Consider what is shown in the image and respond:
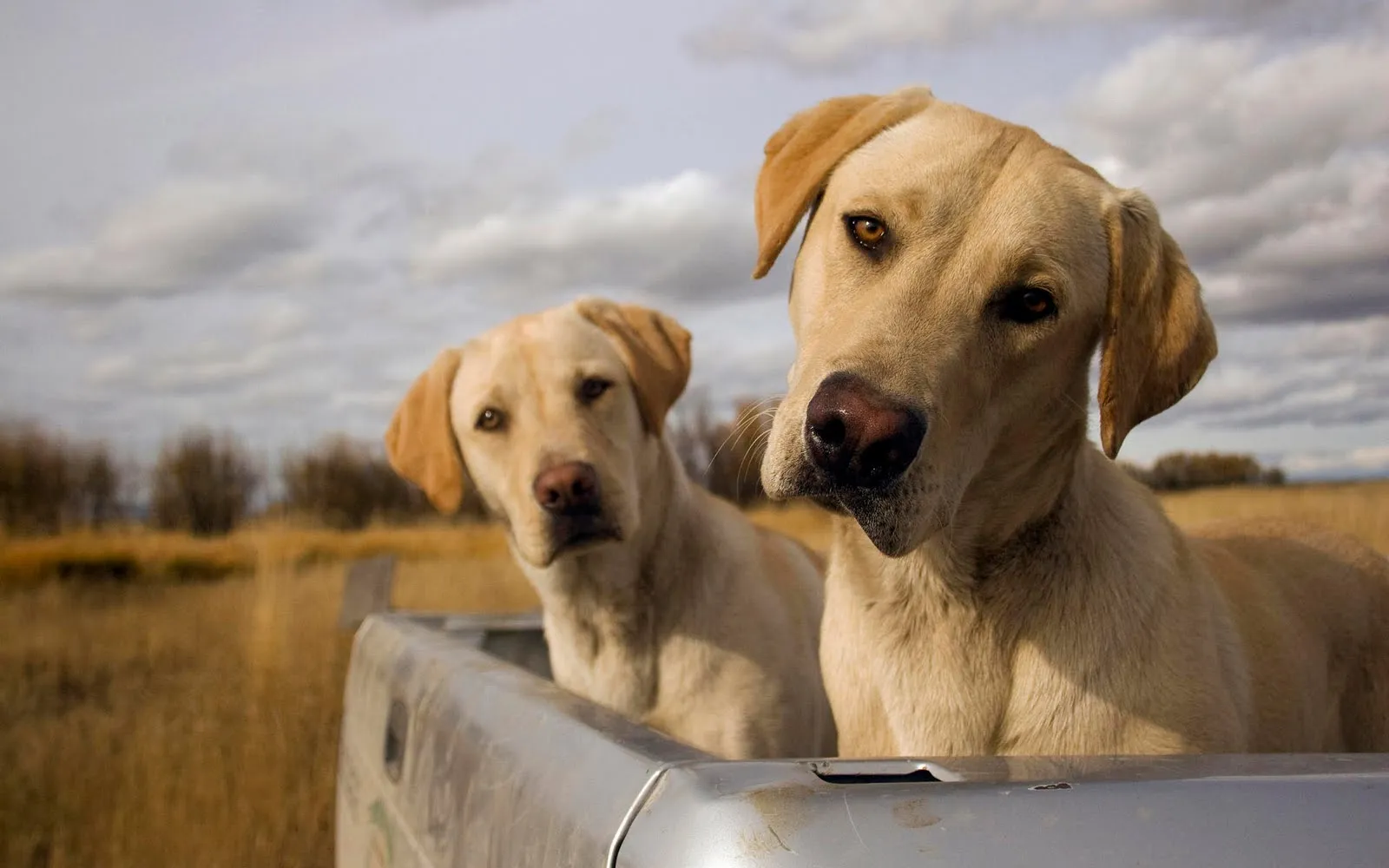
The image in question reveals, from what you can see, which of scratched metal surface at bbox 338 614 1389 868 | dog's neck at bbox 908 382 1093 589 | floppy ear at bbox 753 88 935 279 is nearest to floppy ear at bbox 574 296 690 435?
floppy ear at bbox 753 88 935 279

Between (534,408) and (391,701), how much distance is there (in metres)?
1.22

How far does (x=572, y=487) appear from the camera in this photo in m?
3.45

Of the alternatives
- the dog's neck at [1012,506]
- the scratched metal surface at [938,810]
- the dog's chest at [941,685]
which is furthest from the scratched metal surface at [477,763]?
the dog's neck at [1012,506]

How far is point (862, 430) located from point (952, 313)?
1.14 ft

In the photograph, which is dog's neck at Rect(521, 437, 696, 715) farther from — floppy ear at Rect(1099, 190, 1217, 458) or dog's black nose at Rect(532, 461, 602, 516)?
floppy ear at Rect(1099, 190, 1217, 458)

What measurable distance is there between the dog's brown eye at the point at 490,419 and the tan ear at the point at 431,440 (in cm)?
18

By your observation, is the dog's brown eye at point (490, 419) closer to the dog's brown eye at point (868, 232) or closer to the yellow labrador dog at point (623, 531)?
the yellow labrador dog at point (623, 531)

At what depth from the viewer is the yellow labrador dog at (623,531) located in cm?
347

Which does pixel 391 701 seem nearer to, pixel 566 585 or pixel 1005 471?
pixel 566 585

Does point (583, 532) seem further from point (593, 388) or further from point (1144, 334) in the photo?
point (1144, 334)

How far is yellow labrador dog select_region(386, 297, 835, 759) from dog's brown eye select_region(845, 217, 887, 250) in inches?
57.4

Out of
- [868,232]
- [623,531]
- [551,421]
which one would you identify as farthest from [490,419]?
[868,232]

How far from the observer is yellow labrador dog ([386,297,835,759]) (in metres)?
3.47

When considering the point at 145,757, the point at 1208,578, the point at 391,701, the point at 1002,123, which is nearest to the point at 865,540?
the point at 1208,578
